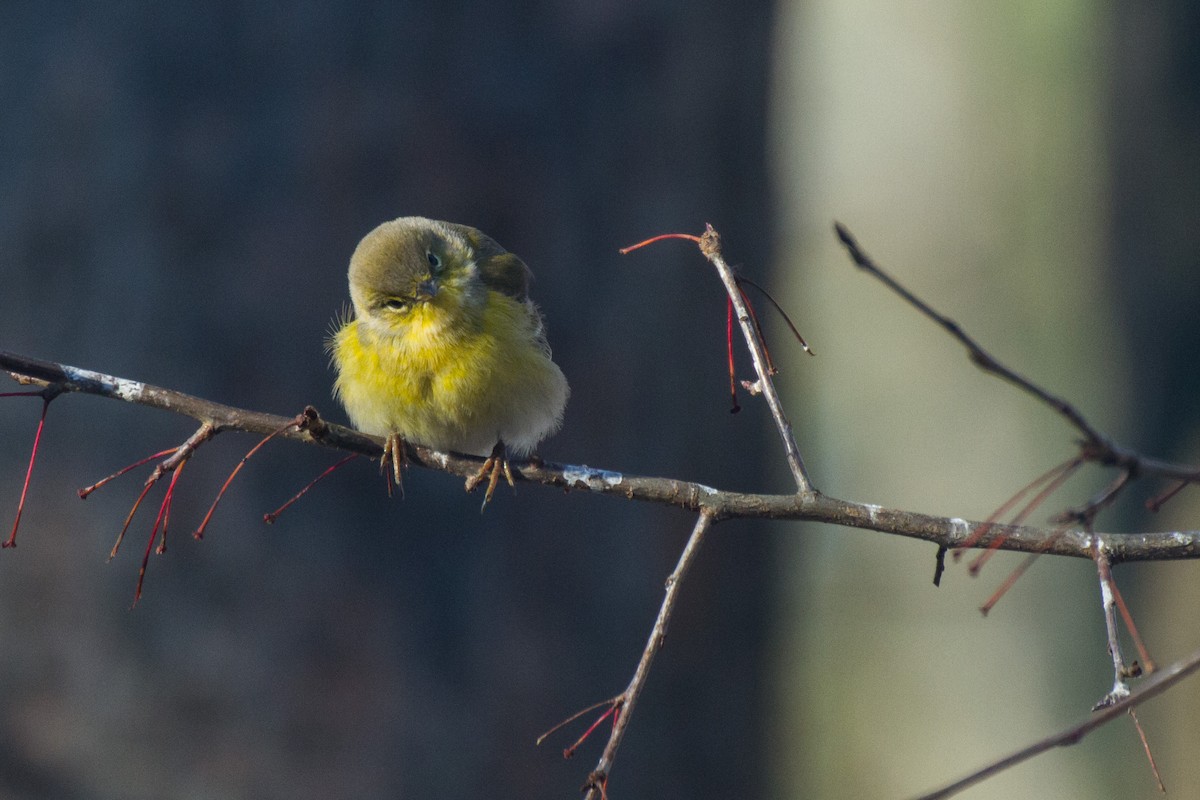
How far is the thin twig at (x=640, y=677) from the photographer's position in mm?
1626

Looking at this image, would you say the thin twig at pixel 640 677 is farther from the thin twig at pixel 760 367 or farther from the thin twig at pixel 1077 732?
the thin twig at pixel 1077 732

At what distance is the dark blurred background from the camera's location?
459 cm

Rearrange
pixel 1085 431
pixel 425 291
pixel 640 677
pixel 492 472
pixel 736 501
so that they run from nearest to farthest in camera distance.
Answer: pixel 1085 431
pixel 640 677
pixel 736 501
pixel 492 472
pixel 425 291

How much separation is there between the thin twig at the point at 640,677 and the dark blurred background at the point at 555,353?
3083 millimetres

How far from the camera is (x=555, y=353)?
553 cm

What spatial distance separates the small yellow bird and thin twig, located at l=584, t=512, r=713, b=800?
1.12 m

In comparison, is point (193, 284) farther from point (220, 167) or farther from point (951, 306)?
point (951, 306)

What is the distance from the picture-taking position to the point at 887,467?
26.3ft

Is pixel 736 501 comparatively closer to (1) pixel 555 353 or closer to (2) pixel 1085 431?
(2) pixel 1085 431

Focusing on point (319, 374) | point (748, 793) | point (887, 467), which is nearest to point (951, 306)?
point (887, 467)

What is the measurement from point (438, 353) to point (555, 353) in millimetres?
2497

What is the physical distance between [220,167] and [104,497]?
139 cm

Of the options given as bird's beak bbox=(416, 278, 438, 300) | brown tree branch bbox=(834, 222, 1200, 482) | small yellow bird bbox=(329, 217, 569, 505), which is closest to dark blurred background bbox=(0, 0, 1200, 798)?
small yellow bird bbox=(329, 217, 569, 505)

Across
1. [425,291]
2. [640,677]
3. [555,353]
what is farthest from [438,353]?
[555,353]
